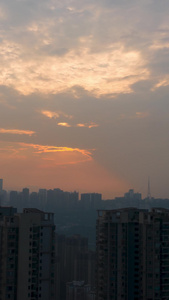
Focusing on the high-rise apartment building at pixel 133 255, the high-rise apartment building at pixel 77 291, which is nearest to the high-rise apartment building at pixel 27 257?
the high-rise apartment building at pixel 133 255

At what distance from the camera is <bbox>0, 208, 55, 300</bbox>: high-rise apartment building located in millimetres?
18312

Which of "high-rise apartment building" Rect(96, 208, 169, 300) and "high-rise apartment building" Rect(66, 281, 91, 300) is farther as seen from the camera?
"high-rise apartment building" Rect(66, 281, 91, 300)

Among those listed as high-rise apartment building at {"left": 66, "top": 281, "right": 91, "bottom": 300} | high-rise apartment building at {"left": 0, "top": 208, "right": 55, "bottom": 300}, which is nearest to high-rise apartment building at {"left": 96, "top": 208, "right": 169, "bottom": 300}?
high-rise apartment building at {"left": 0, "top": 208, "right": 55, "bottom": 300}

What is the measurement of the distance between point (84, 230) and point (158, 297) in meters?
27.8

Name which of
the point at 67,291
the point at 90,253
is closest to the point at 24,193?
the point at 90,253

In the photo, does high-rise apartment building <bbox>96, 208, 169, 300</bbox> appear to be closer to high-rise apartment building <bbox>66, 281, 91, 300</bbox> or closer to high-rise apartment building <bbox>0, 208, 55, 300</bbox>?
high-rise apartment building <bbox>0, 208, 55, 300</bbox>

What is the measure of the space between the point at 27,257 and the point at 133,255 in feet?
21.2

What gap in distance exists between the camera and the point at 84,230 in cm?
4744

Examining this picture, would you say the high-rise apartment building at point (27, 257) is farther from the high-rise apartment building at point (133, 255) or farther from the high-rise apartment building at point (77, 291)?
the high-rise apartment building at point (77, 291)

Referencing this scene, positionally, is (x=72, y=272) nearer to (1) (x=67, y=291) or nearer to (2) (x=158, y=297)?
(1) (x=67, y=291)

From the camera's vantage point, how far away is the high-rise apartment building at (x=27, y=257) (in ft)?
60.1

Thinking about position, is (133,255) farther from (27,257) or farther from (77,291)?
(77,291)

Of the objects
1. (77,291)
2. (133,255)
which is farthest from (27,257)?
(77,291)

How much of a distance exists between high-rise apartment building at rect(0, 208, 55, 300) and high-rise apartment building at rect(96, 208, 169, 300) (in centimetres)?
405
